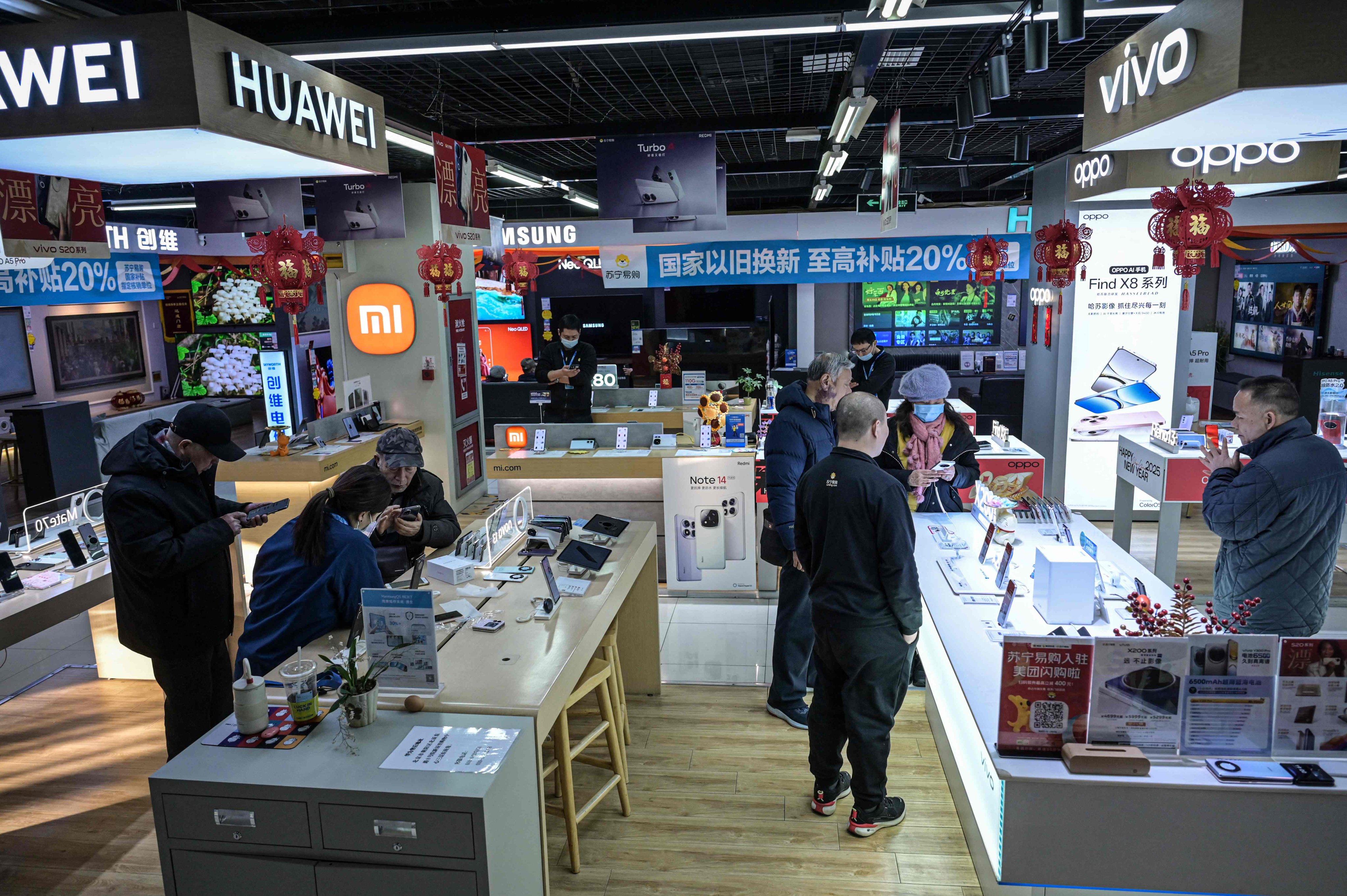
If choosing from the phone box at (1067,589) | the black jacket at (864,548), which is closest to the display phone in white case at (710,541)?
the black jacket at (864,548)

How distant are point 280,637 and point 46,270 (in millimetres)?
10262

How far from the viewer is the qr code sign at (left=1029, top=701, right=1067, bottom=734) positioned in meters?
2.54

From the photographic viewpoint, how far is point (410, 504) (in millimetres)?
4398

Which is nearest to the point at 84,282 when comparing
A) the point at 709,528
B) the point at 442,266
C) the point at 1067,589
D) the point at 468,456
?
the point at 468,456

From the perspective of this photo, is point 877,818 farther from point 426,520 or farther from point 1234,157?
point 1234,157

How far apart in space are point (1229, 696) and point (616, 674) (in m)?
2.48

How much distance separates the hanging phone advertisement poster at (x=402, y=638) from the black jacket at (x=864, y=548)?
60.7 inches

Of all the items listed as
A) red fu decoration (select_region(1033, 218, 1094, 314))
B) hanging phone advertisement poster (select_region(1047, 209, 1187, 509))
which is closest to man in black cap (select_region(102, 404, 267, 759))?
red fu decoration (select_region(1033, 218, 1094, 314))

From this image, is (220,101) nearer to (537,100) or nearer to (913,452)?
(913,452)

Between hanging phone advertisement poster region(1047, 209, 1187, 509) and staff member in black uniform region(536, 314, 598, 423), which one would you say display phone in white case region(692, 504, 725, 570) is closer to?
staff member in black uniform region(536, 314, 598, 423)

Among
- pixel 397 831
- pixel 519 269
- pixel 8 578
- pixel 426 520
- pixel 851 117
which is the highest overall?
pixel 851 117

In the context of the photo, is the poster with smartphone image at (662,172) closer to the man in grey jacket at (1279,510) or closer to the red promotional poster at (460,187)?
the red promotional poster at (460,187)

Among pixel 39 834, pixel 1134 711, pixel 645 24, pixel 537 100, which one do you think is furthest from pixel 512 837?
pixel 537 100

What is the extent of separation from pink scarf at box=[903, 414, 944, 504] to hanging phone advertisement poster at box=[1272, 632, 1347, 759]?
9.13ft
